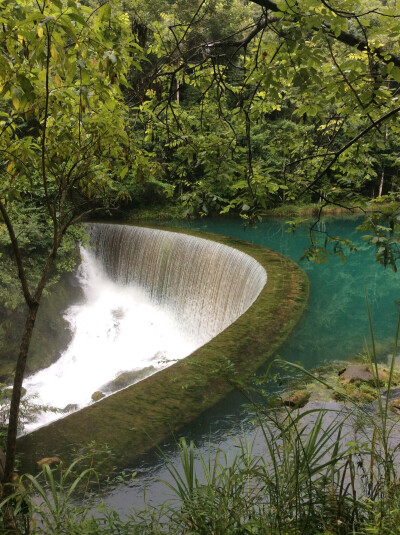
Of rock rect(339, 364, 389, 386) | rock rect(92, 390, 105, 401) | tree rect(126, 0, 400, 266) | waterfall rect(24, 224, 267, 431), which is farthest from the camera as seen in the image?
waterfall rect(24, 224, 267, 431)

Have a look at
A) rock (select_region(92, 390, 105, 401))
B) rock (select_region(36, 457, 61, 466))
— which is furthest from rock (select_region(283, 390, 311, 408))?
rock (select_region(92, 390, 105, 401))

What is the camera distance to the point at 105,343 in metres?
8.88

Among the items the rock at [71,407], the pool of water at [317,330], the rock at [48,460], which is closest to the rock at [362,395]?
the pool of water at [317,330]

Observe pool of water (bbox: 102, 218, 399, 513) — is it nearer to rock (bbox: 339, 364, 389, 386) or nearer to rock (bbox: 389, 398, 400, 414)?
rock (bbox: 339, 364, 389, 386)

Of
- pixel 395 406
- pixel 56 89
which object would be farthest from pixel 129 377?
pixel 56 89

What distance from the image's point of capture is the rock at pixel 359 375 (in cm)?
442

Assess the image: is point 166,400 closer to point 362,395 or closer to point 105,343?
point 362,395

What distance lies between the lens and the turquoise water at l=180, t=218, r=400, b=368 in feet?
Result: 18.2

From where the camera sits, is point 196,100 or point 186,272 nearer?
point 196,100

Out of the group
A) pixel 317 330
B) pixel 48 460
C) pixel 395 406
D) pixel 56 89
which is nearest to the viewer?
pixel 56 89

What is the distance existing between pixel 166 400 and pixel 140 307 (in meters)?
6.34

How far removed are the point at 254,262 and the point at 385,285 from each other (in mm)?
2554

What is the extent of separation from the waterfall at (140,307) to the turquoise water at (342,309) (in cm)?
116

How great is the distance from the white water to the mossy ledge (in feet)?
5.30
